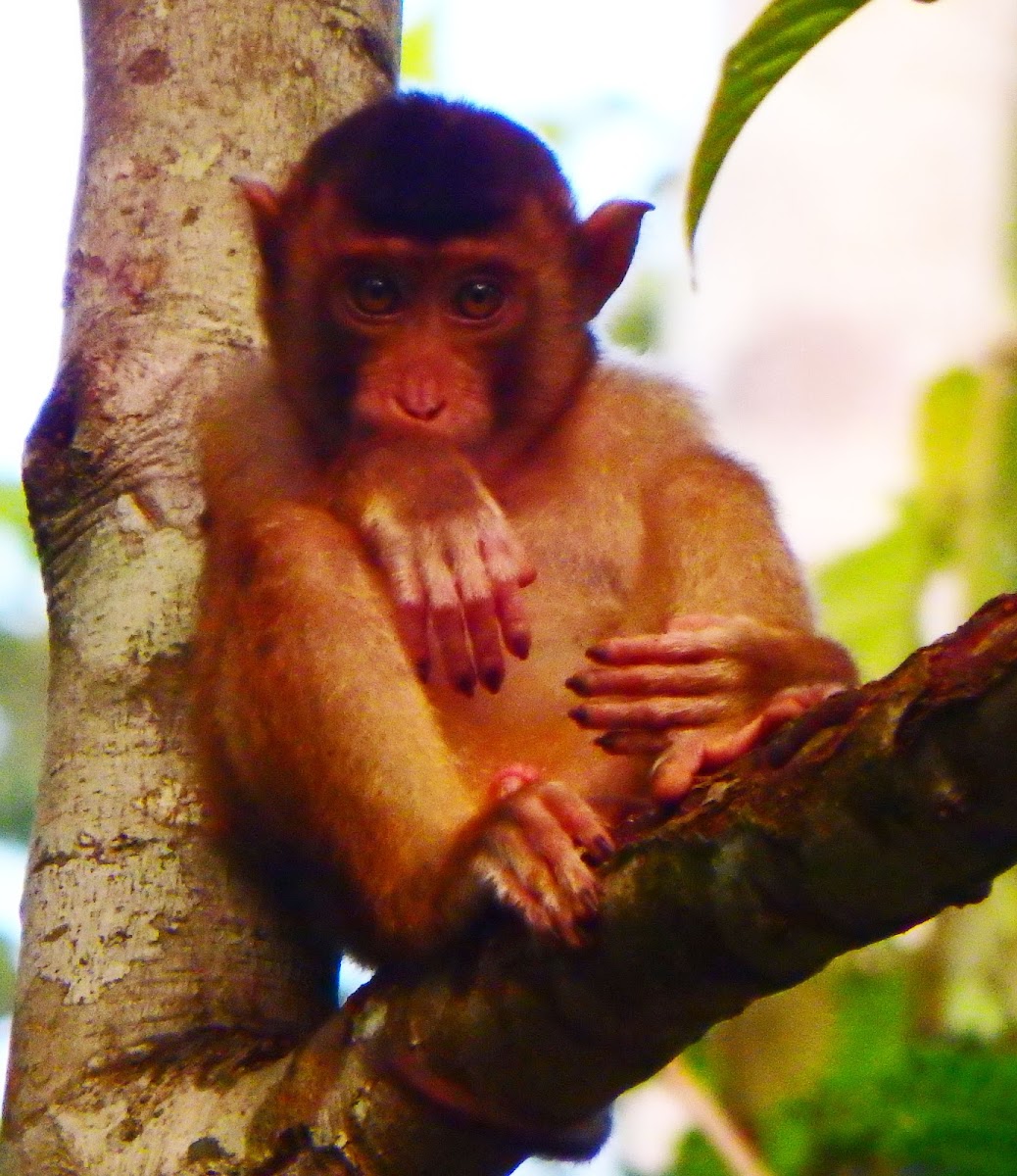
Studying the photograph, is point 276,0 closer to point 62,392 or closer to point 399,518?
point 62,392

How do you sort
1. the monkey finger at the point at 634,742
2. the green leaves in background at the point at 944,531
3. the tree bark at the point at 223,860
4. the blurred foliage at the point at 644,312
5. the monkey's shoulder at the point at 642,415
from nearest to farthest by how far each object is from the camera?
the tree bark at the point at 223,860 < the monkey finger at the point at 634,742 < the monkey's shoulder at the point at 642,415 < the green leaves in background at the point at 944,531 < the blurred foliage at the point at 644,312

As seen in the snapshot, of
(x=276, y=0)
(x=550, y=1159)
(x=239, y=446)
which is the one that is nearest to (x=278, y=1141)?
(x=550, y=1159)

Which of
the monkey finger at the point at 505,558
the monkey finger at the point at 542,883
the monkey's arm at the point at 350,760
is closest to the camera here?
the monkey finger at the point at 542,883

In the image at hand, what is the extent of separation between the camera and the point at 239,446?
15.2ft

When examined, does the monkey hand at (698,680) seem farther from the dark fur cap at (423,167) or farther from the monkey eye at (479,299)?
the dark fur cap at (423,167)

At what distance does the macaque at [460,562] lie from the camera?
3.69m

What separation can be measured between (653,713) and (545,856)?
2.10 ft

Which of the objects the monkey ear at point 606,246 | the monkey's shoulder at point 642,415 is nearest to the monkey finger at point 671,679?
the monkey's shoulder at point 642,415

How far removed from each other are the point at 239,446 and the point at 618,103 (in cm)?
1112

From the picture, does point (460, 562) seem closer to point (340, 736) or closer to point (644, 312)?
point (340, 736)

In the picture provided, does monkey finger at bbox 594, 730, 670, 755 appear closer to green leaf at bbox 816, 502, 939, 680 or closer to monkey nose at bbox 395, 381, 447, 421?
monkey nose at bbox 395, 381, 447, 421

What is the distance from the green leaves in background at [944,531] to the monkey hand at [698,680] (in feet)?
3.05

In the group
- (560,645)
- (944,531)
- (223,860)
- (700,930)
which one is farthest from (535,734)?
(944,531)

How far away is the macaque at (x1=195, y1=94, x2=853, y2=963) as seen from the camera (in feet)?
12.1
